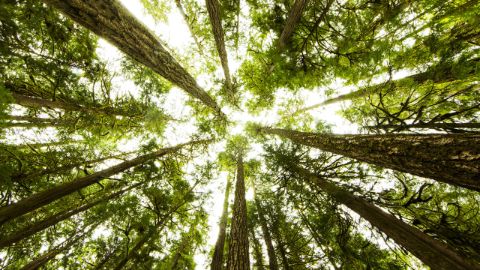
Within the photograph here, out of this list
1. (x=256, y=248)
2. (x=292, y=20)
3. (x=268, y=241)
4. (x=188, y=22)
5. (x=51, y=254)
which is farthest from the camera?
(x=256, y=248)

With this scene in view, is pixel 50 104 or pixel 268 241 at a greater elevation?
pixel 50 104

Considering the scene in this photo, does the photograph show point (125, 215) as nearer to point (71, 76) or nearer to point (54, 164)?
point (54, 164)

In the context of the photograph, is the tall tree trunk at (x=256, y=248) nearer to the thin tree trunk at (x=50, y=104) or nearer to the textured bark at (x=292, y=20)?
the thin tree trunk at (x=50, y=104)

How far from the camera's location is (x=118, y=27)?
357 cm

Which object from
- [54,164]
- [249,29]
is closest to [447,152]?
[249,29]

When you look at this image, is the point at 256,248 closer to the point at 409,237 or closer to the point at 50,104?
the point at 409,237

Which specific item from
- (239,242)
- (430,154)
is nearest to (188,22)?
(239,242)

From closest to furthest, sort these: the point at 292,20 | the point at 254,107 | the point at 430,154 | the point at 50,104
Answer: the point at 430,154
the point at 292,20
the point at 50,104
the point at 254,107

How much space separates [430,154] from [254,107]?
31.8ft

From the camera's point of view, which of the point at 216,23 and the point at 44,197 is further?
the point at 216,23

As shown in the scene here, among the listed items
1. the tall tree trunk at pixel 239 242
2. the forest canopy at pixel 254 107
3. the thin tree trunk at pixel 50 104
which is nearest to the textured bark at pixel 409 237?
the forest canopy at pixel 254 107

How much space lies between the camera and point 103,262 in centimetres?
796

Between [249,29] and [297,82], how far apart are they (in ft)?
9.41

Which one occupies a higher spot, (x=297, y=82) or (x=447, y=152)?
(x=297, y=82)
